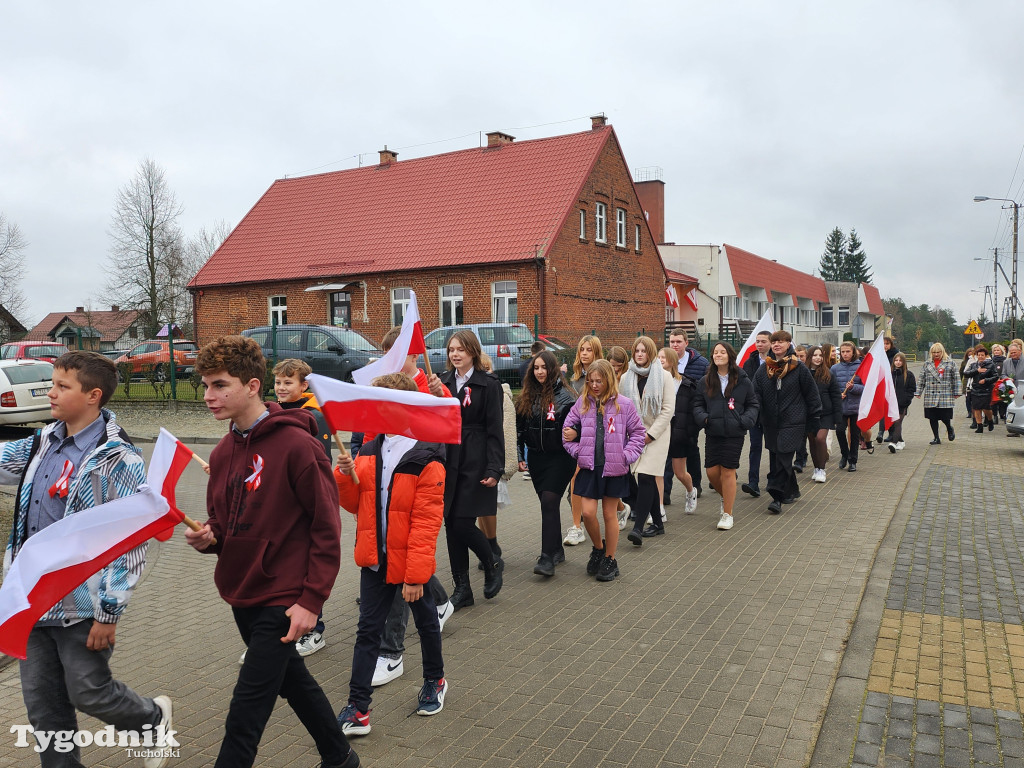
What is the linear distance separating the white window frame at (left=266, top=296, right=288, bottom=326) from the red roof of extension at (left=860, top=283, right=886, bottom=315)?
5798 cm

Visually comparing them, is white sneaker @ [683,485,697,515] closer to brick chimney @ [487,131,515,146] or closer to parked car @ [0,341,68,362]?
parked car @ [0,341,68,362]

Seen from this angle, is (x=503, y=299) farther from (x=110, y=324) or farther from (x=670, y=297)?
(x=110, y=324)

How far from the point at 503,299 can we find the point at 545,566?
23.7 m

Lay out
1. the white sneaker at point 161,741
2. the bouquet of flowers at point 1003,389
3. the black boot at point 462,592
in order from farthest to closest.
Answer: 1. the bouquet of flowers at point 1003,389
2. the black boot at point 462,592
3. the white sneaker at point 161,741

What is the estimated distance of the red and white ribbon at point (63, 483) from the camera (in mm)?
3363

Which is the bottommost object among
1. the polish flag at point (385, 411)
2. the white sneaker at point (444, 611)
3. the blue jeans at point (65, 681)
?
the white sneaker at point (444, 611)

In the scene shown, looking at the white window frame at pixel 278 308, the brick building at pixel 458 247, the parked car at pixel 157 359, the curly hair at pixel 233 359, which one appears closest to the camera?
the curly hair at pixel 233 359

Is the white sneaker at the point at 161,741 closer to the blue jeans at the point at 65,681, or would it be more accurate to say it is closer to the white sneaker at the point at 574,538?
the blue jeans at the point at 65,681

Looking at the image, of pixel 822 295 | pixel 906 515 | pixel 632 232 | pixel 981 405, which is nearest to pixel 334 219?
pixel 632 232

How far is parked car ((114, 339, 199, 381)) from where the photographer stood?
21.7 metres

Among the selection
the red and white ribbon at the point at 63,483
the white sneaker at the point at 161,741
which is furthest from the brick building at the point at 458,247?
the red and white ribbon at the point at 63,483

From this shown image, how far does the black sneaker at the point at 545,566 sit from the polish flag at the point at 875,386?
749cm

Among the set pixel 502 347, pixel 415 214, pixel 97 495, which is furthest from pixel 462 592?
pixel 415 214

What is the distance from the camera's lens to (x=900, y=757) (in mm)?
Result: 3955
